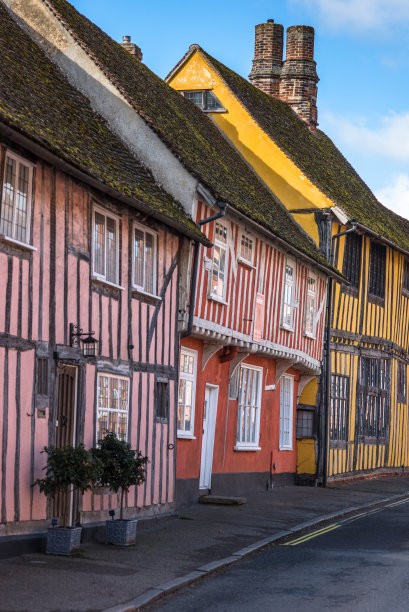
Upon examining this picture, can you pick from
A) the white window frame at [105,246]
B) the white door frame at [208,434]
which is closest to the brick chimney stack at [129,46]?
the white door frame at [208,434]

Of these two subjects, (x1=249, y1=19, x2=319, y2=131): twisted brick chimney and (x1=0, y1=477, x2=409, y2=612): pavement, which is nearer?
(x1=0, y1=477, x2=409, y2=612): pavement

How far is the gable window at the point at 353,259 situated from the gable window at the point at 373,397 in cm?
229

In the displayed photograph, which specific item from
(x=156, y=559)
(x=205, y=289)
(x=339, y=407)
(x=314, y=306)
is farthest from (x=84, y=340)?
(x=339, y=407)

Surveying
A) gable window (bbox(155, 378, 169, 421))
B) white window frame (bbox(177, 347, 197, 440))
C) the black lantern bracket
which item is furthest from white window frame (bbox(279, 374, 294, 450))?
the black lantern bracket

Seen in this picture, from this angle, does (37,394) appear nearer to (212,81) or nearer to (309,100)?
(212,81)

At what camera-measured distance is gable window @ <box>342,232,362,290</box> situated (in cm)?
2497

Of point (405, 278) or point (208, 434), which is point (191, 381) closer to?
point (208, 434)

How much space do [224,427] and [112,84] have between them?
7.16 metres

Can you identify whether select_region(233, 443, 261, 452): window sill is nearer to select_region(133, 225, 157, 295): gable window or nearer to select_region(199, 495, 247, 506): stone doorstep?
select_region(199, 495, 247, 506): stone doorstep

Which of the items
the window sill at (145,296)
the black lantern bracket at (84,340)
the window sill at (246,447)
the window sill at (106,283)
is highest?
the window sill at (106,283)

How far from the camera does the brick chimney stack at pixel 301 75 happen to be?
29609 mm

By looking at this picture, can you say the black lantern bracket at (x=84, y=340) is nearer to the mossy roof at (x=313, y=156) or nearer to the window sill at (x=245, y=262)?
the window sill at (x=245, y=262)

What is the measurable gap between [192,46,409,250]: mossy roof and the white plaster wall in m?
8.09

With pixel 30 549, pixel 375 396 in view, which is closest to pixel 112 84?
pixel 30 549
